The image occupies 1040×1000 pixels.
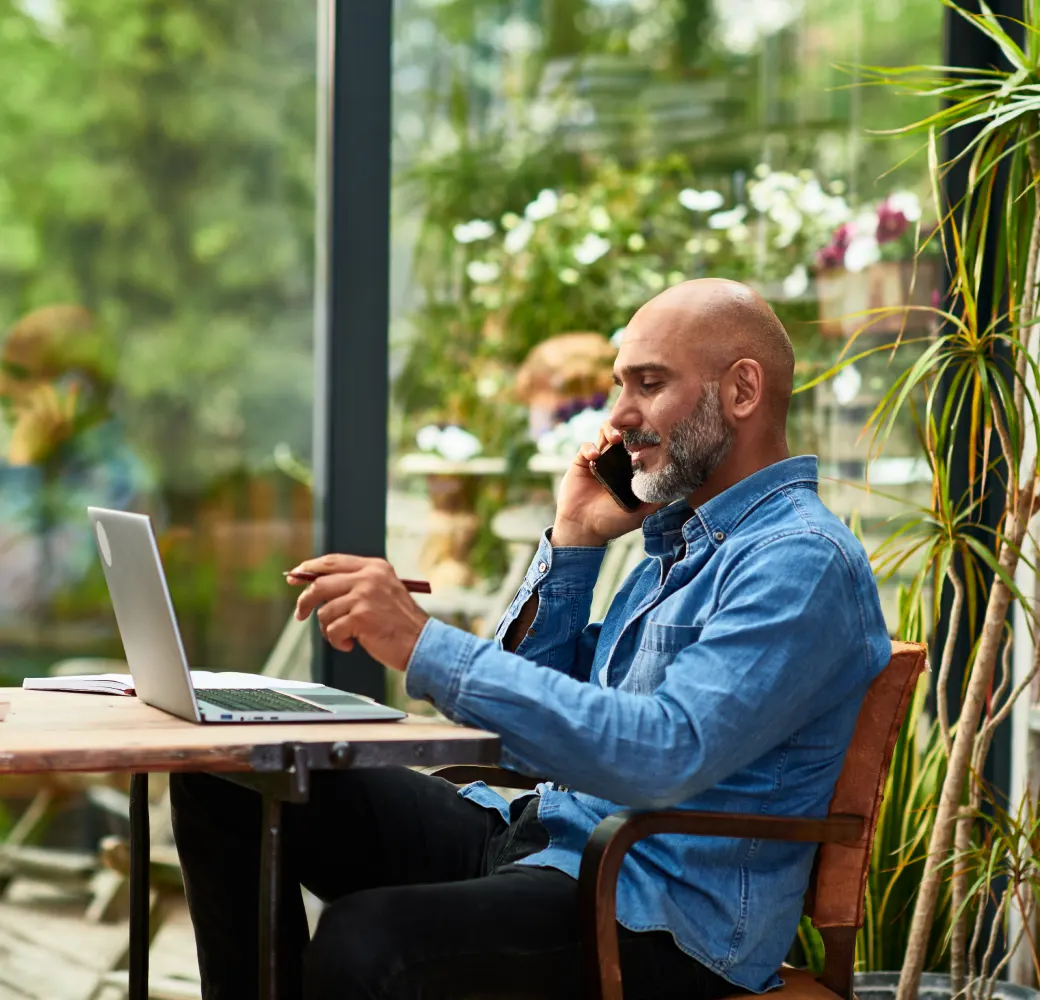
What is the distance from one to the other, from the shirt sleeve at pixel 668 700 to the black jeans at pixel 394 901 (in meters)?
0.18

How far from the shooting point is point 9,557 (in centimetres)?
289

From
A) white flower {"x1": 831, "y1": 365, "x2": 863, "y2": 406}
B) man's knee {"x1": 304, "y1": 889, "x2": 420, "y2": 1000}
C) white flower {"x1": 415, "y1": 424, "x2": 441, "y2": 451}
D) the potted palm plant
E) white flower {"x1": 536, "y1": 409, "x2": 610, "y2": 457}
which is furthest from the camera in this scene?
white flower {"x1": 831, "y1": 365, "x2": 863, "y2": 406}

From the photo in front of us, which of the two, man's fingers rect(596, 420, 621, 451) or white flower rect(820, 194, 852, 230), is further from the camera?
white flower rect(820, 194, 852, 230)

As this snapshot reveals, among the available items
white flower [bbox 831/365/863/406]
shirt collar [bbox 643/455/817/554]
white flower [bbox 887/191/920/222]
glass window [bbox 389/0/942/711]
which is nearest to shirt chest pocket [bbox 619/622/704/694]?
shirt collar [bbox 643/455/817/554]

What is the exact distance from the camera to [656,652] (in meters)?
1.84

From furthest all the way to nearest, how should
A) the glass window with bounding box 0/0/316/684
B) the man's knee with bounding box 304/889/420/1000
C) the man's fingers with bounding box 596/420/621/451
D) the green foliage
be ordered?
1. the glass window with bounding box 0/0/316/684
2. the green foliage
3. the man's fingers with bounding box 596/420/621/451
4. the man's knee with bounding box 304/889/420/1000

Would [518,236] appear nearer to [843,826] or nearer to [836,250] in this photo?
[836,250]

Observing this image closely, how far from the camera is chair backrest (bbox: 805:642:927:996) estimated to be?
1775mm

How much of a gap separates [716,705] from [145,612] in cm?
65

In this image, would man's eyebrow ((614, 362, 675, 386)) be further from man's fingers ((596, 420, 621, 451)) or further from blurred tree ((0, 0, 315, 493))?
blurred tree ((0, 0, 315, 493))

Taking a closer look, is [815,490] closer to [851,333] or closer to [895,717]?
[895,717]

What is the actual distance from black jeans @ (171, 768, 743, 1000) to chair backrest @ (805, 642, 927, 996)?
19 centimetres

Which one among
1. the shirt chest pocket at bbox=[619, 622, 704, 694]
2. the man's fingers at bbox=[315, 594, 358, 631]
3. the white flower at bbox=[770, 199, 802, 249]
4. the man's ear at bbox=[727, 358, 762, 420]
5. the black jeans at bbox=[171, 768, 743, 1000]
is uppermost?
the white flower at bbox=[770, 199, 802, 249]

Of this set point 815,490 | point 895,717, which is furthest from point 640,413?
point 895,717
